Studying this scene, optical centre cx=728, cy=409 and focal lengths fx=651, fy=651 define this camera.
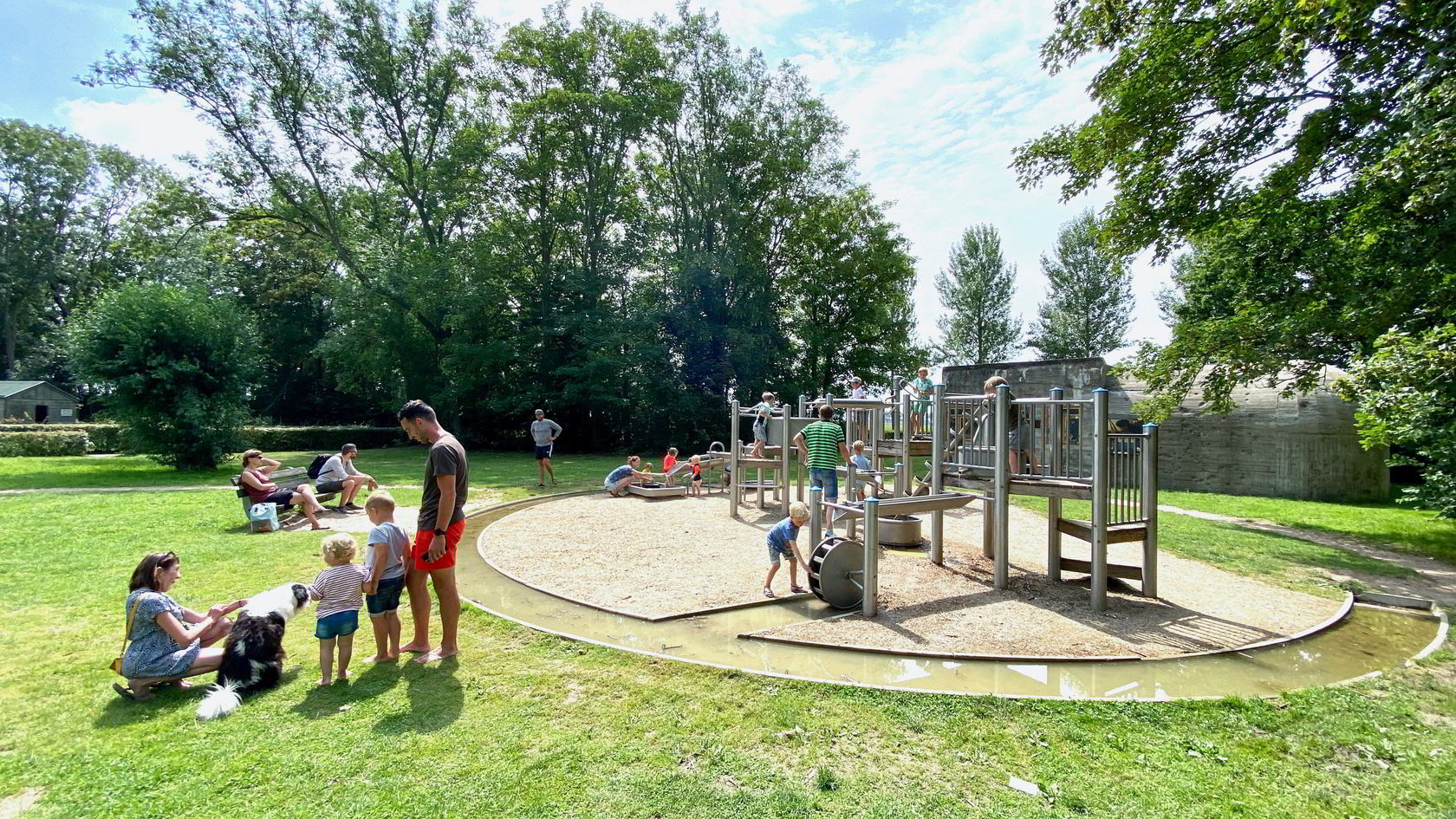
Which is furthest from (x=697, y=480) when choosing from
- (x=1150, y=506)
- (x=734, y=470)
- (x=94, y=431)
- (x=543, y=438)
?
(x=94, y=431)

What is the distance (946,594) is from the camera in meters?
7.56

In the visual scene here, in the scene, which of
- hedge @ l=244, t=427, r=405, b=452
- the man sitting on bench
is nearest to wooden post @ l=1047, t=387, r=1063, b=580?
Answer: the man sitting on bench

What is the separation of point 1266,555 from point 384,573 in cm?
1204

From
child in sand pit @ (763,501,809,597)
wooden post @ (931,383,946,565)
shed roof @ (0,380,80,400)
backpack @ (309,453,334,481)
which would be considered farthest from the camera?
shed roof @ (0,380,80,400)

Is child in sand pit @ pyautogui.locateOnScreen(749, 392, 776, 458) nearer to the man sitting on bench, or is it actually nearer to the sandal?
the man sitting on bench

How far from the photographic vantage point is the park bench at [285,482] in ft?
35.7

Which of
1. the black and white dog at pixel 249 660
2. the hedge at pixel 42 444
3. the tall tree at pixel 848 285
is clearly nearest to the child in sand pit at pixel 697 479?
the black and white dog at pixel 249 660

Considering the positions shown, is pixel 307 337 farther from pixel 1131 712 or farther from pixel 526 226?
pixel 1131 712

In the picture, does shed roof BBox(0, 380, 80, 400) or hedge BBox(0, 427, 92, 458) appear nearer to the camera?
hedge BBox(0, 427, 92, 458)

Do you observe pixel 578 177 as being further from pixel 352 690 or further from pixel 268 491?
pixel 352 690

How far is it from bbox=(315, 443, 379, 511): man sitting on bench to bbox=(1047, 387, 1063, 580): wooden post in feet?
39.3

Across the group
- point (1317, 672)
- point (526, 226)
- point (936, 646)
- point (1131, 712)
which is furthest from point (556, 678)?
point (526, 226)

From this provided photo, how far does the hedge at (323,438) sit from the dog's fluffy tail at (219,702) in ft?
112

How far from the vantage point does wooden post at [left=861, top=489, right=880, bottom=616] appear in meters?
6.66
